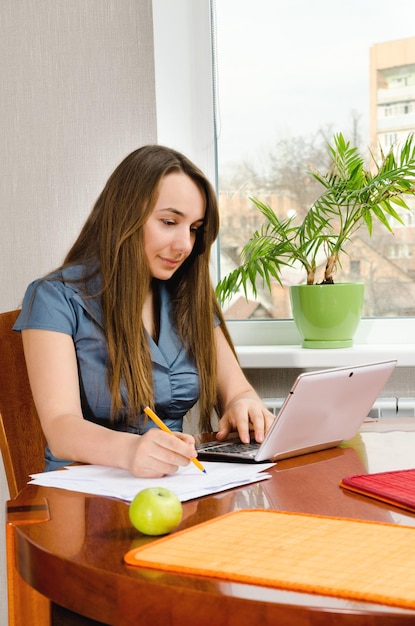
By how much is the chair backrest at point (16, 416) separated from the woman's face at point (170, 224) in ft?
1.08

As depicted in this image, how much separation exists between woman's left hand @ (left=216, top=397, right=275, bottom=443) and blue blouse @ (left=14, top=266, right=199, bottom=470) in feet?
0.61

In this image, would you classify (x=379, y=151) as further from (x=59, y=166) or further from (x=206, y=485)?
(x=206, y=485)

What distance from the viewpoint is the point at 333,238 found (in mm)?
2445

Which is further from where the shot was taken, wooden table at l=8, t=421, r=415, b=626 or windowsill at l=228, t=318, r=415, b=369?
windowsill at l=228, t=318, r=415, b=369

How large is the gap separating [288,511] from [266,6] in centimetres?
199

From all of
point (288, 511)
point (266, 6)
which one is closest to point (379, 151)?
point (266, 6)

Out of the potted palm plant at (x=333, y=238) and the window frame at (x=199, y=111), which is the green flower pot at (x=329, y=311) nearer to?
the potted palm plant at (x=333, y=238)

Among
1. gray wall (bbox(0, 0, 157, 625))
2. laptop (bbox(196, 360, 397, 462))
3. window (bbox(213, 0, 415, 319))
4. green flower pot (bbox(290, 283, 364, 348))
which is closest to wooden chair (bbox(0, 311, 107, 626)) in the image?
laptop (bbox(196, 360, 397, 462))

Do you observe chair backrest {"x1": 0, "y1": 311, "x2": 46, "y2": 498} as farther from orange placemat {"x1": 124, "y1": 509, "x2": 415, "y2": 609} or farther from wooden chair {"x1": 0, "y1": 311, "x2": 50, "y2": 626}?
orange placemat {"x1": 124, "y1": 509, "x2": 415, "y2": 609}

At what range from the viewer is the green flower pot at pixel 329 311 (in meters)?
2.33

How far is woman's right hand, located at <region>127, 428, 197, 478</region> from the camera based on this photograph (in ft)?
3.91

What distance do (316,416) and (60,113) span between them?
4.84 ft

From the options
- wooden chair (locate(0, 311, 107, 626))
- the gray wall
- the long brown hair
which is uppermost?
the gray wall

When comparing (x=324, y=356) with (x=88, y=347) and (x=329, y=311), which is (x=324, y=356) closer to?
(x=329, y=311)
